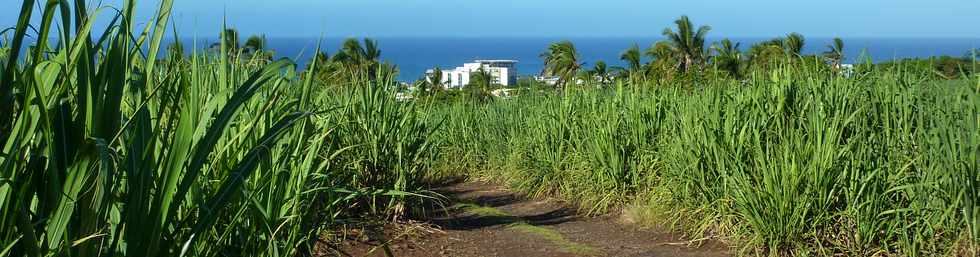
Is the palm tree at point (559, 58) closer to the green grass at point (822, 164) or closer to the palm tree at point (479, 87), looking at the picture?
the palm tree at point (479, 87)

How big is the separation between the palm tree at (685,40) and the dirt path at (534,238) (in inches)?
1810

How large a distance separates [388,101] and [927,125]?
3405mm

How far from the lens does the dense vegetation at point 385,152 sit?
84.1 inches

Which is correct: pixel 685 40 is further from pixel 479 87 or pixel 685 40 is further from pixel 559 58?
pixel 479 87

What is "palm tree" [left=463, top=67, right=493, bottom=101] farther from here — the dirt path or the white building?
the dirt path

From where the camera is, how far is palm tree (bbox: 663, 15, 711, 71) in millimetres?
53281

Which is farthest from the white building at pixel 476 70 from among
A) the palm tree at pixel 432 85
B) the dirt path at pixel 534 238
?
the dirt path at pixel 534 238

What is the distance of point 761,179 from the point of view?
583cm

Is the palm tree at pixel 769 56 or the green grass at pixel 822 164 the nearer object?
the green grass at pixel 822 164

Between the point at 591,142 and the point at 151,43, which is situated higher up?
the point at 151,43

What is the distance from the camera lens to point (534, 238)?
22.4ft

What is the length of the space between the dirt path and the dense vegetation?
19 centimetres

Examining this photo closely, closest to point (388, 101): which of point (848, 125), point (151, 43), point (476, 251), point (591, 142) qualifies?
point (476, 251)

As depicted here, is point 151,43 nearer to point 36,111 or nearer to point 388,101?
point 36,111
